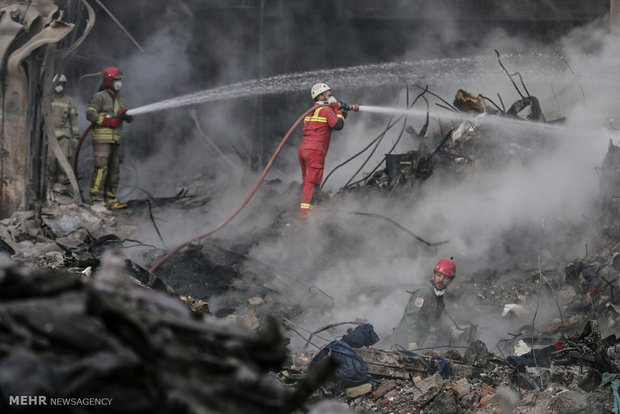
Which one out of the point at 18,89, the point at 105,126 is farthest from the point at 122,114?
the point at 18,89

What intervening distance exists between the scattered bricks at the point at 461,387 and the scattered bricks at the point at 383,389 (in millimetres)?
458

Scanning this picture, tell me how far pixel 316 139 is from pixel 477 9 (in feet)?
16.3

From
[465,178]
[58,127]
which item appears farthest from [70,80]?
[465,178]

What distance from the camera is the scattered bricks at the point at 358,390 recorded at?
16.2 ft

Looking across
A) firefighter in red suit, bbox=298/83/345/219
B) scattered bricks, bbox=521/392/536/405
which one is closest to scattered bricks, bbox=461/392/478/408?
scattered bricks, bbox=521/392/536/405

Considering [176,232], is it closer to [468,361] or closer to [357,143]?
[357,143]

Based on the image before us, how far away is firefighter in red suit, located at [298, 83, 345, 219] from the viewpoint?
882 centimetres

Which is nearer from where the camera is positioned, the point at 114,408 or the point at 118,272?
the point at 114,408

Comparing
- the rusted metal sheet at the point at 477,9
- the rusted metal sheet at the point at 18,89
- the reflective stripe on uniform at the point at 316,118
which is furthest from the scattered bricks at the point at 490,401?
the rusted metal sheet at the point at 477,9

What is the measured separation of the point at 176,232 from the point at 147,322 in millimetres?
8001

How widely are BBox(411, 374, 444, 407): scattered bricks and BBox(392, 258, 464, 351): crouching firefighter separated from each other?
3.32 feet

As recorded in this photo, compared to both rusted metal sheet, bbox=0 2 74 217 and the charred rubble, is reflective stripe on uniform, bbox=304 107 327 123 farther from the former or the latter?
rusted metal sheet, bbox=0 2 74 217

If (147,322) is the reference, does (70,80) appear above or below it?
below

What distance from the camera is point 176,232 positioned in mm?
9539
